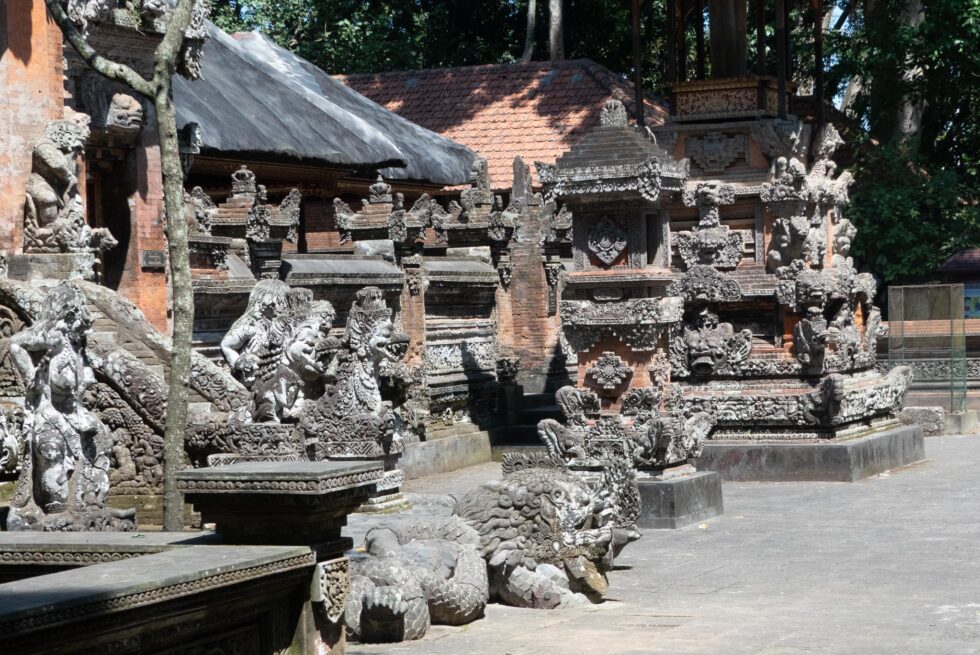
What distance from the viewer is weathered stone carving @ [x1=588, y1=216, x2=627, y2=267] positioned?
57.7 ft

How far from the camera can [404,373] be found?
51.9 feet

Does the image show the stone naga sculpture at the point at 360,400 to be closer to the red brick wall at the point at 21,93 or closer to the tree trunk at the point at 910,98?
the red brick wall at the point at 21,93

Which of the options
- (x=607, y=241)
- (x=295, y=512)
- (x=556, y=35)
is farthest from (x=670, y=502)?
(x=556, y=35)

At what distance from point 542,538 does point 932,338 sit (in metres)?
15.8

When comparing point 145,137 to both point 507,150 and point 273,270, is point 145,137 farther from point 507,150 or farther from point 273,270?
point 507,150

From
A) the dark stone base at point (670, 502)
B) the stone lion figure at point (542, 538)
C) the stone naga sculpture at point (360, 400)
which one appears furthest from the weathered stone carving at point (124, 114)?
the stone lion figure at point (542, 538)

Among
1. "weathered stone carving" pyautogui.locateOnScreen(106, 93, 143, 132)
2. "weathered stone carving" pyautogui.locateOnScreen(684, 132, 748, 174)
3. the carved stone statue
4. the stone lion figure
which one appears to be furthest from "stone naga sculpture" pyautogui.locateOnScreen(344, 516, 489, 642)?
"weathered stone carving" pyautogui.locateOnScreen(684, 132, 748, 174)

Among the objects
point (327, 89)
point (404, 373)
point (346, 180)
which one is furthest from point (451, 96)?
point (404, 373)

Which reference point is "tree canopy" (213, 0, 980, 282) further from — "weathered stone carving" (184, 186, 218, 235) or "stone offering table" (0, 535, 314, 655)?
"stone offering table" (0, 535, 314, 655)

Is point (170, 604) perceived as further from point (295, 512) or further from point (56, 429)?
point (56, 429)

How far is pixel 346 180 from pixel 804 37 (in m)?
9.62

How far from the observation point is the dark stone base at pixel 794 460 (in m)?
18.1

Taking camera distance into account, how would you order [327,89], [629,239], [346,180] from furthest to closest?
[327,89], [346,180], [629,239]

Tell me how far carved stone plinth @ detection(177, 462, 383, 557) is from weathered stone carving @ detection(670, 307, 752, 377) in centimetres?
1179
